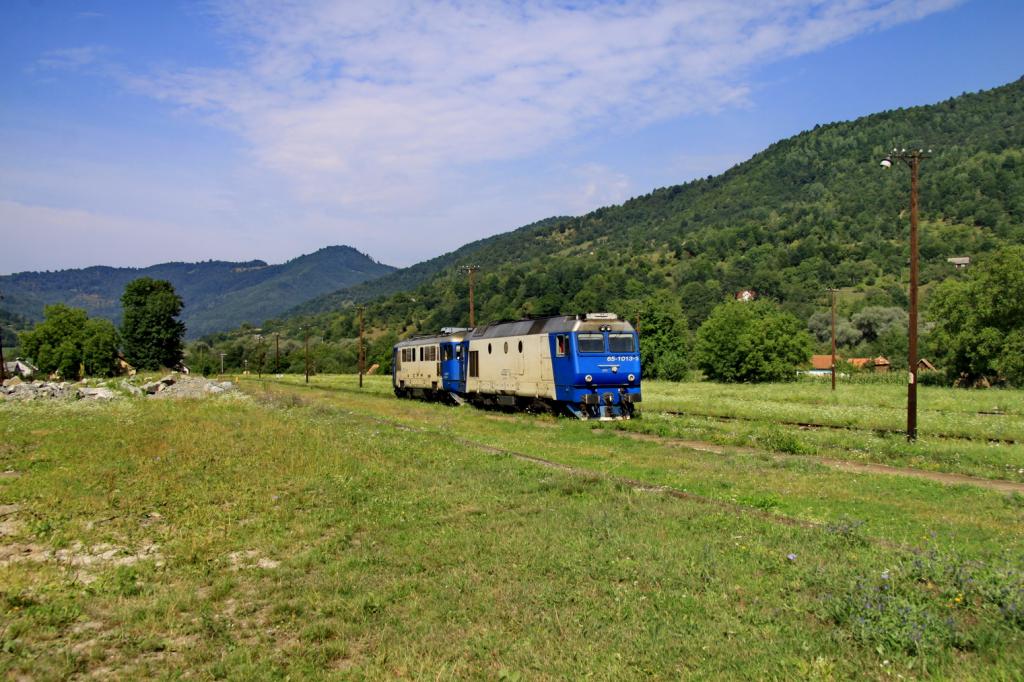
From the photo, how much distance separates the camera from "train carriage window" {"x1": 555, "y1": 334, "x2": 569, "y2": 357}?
91.8ft

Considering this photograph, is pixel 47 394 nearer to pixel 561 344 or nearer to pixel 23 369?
pixel 561 344

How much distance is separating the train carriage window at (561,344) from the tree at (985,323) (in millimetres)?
46583

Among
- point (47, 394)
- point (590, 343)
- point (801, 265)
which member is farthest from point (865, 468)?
point (801, 265)

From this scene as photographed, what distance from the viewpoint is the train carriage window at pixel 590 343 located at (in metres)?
27.6

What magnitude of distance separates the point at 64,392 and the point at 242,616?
43.5m

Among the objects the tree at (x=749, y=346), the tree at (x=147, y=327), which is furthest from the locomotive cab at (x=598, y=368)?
the tree at (x=147, y=327)

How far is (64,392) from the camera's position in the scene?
4278cm

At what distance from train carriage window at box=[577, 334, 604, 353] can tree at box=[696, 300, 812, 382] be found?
4775 centimetres

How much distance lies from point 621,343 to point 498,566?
815 inches

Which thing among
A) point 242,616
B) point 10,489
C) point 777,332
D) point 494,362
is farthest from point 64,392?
point 777,332

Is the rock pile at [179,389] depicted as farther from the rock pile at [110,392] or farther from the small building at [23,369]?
the small building at [23,369]

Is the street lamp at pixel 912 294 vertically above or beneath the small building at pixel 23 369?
above

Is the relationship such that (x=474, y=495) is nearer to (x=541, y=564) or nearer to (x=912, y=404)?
(x=541, y=564)

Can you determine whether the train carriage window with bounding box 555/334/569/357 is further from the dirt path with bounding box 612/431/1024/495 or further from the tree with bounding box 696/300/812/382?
the tree with bounding box 696/300/812/382
